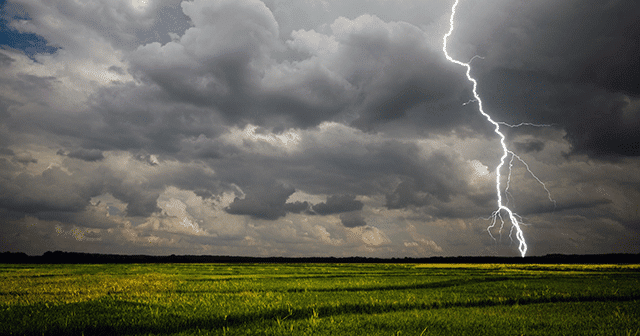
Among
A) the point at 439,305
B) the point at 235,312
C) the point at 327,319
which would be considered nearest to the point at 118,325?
the point at 235,312

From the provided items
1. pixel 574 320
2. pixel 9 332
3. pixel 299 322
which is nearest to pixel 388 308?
pixel 299 322

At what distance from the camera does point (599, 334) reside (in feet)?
24.9

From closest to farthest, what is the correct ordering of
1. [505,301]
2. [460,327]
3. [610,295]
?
[460,327] < [505,301] < [610,295]

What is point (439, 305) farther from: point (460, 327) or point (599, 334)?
point (599, 334)

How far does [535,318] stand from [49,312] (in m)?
14.9

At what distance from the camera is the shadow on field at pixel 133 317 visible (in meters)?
8.36

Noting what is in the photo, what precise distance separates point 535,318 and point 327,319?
612 cm

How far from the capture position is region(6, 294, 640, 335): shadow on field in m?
8.36

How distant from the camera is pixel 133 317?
30.6 feet

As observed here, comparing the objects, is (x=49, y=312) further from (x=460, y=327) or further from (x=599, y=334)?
(x=599, y=334)

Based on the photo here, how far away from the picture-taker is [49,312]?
33.7 ft

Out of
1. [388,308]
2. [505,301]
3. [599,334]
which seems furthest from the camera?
[505,301]

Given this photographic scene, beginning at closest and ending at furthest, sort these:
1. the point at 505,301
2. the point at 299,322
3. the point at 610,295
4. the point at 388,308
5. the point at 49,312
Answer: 1. the point at 299,322
2. the point at 49,312
3. the point at 388,308
4. the point at 505,301
5. the point at 610,295

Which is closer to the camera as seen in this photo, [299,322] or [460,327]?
[460,327]
